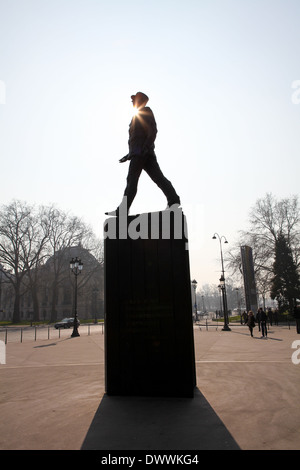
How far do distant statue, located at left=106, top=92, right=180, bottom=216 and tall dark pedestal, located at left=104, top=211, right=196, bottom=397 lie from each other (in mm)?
582

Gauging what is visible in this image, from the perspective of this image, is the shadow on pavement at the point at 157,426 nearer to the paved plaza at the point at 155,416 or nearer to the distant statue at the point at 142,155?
the paved plaza at the point at 155,416

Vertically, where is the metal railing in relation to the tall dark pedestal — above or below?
below

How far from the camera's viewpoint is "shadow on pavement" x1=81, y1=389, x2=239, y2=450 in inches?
105

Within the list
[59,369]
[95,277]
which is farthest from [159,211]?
[95,277]

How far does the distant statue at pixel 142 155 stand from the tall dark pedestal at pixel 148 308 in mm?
582

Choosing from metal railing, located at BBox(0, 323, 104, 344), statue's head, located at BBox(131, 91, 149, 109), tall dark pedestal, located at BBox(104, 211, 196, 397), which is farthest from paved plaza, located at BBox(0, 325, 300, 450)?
metal railing, located at BBox(0, 323, 104, 344)

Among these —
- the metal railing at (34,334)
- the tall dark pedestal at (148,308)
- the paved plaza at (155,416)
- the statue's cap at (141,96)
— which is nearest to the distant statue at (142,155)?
the statue's cap at (141,96)

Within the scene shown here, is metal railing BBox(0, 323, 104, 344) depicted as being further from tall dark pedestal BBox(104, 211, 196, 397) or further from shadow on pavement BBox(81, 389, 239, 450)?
shadow on pavement BBox(81, 389, 239, 450)

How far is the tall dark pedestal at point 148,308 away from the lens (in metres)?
4.38

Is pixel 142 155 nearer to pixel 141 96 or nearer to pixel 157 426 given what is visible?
pixel 141 96

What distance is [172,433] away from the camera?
2941mm

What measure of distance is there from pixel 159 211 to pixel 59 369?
4580 mm

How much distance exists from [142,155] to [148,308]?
288 centimetres
